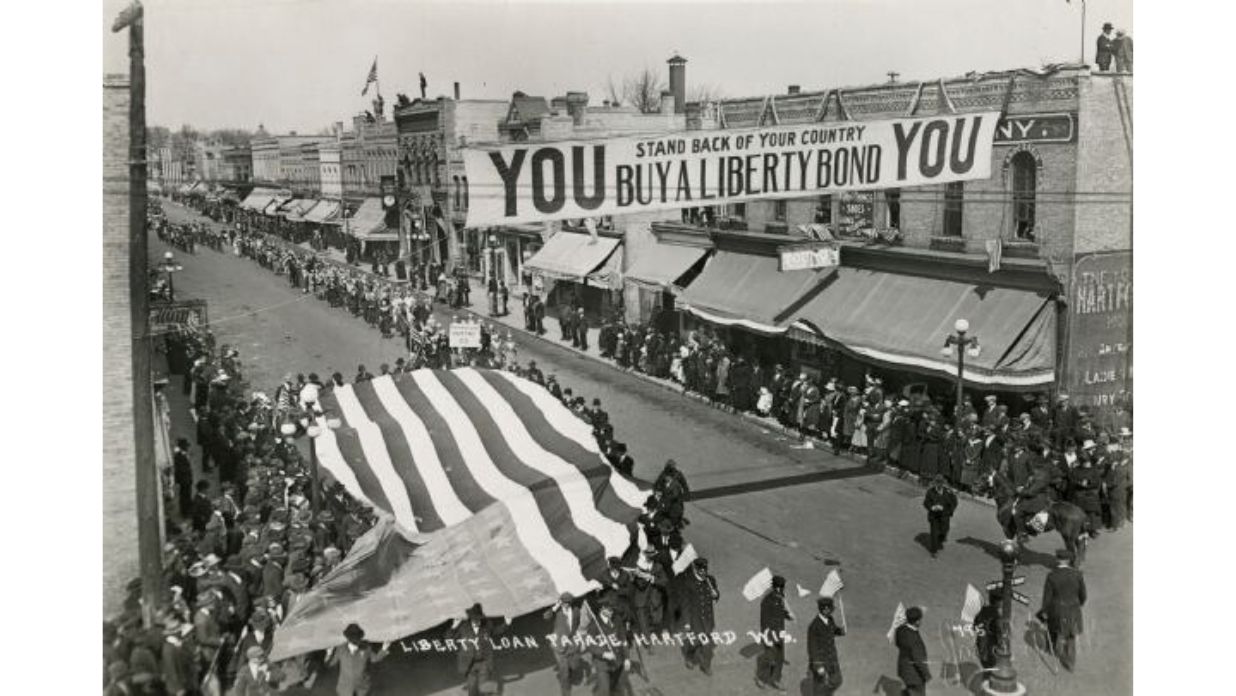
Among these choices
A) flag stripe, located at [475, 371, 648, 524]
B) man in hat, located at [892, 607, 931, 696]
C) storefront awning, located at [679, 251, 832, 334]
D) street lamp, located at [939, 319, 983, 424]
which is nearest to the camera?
man in hat, located at [892, 607, 931, 696]

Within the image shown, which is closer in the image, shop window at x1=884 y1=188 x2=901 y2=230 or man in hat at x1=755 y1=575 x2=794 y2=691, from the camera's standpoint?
man in hat at x1=755 y1=575 x2=794 y2=691

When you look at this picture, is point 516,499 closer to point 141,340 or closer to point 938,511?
point 141,340

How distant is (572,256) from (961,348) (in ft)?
34.9

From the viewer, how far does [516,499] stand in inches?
Result: 536

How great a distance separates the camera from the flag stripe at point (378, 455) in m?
13.5

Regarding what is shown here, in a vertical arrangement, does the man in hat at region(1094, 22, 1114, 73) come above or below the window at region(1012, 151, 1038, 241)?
above

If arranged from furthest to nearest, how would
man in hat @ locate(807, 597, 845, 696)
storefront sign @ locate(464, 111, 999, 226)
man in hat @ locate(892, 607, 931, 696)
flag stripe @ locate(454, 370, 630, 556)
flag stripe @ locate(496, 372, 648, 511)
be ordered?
1. flag stripe @ locate(496, 372, 648, 511)
2. storefront sign @ locate(464, 111, 999, 226)
3. flag stripe @ locate(454, 370, 630, 556)
4. man in hat @ locate(807, 597, 845, 696)
5. man in hat @ locate(892, 607, 931, 696)

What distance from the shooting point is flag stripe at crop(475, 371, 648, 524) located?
564 inches

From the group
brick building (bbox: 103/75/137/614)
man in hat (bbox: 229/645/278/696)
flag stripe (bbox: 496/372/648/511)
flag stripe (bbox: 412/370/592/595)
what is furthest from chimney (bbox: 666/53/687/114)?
man in hat (bbox: 229/645/278/696)

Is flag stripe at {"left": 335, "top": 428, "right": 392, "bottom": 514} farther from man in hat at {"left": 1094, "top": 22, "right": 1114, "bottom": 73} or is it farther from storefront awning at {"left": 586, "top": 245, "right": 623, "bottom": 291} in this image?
man in hat at {"left": 1094, "top": 22, "right": 1114, "bottom": 73}

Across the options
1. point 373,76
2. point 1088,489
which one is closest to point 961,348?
point 1088,489

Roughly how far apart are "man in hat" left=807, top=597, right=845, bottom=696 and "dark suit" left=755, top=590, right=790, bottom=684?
0.43 metres

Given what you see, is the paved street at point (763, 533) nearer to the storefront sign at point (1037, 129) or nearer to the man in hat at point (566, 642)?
the man in hat at point (566, 642)

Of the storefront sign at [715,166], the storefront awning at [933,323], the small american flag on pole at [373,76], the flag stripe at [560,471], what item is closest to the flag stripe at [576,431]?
the flag stripe at [560,471]
